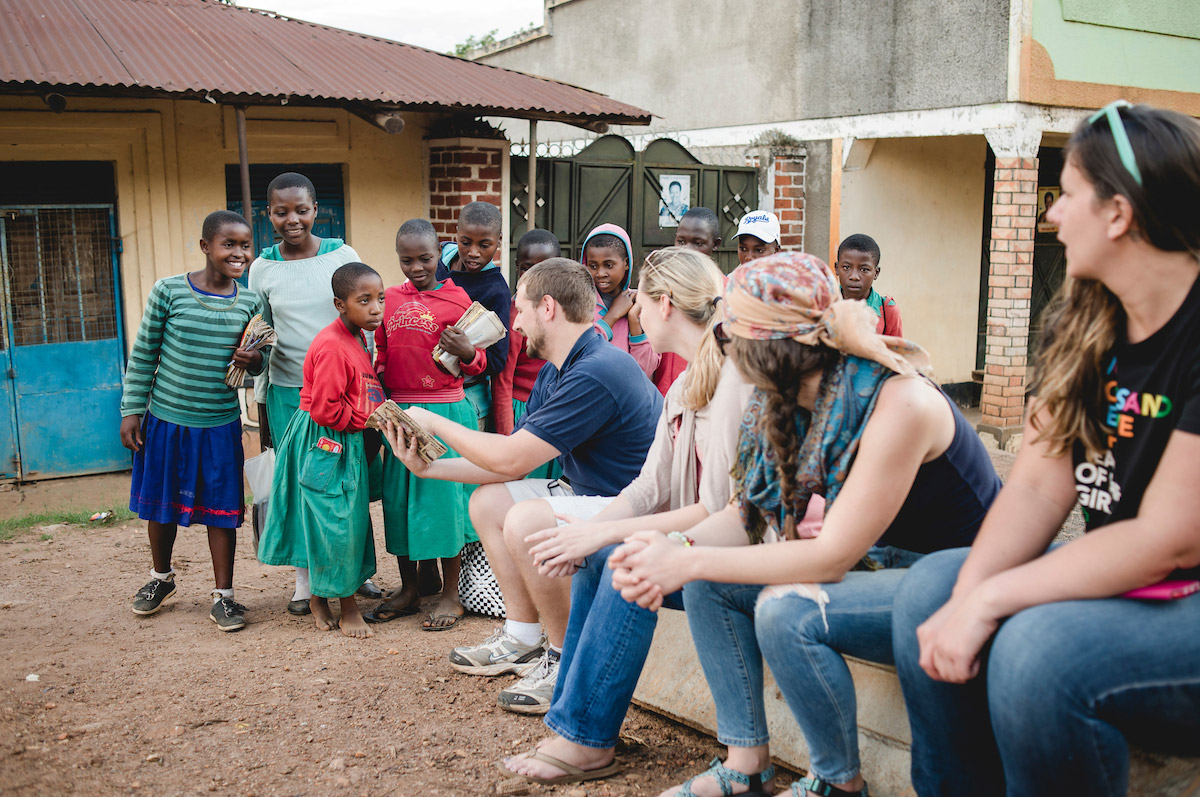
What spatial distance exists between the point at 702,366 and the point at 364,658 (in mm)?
1985

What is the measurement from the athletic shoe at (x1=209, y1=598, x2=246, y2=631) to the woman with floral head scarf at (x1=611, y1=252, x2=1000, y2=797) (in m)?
2.55

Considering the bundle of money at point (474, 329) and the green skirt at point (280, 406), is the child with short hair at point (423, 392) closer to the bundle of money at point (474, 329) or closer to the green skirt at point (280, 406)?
the bundle of money at point (474, 329)

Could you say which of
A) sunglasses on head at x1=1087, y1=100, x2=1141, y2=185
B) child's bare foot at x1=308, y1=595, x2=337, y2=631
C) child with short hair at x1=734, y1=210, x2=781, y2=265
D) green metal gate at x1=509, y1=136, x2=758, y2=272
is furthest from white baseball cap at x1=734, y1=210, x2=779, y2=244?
sunglasses on head at x1=1087, y1=100, x2=1141, y2=185

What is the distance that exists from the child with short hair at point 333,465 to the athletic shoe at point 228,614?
0.27 m

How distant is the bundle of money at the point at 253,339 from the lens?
4.39m

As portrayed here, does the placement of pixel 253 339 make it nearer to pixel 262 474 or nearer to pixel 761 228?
pixel 262 474

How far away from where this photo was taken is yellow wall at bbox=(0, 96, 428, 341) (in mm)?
7055

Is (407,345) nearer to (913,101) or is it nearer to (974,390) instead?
(913,101)

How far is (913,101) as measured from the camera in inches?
371

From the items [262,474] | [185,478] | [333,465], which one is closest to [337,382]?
[333,465]

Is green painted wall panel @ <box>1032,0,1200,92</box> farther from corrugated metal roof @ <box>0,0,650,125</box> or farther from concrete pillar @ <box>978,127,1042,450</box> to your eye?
corrugated metal roof @ <box>0,0,650,125</box>

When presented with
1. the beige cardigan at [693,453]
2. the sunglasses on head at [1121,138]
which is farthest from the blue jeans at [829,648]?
the sunglasses on head at [1121,138]

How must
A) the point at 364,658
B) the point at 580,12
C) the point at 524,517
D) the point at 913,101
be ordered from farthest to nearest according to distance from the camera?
the point at 580,12 < the point at 913,101 < the point at 364,658 < the point at 524,517

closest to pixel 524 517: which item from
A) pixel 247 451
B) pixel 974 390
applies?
pixel 247 451
